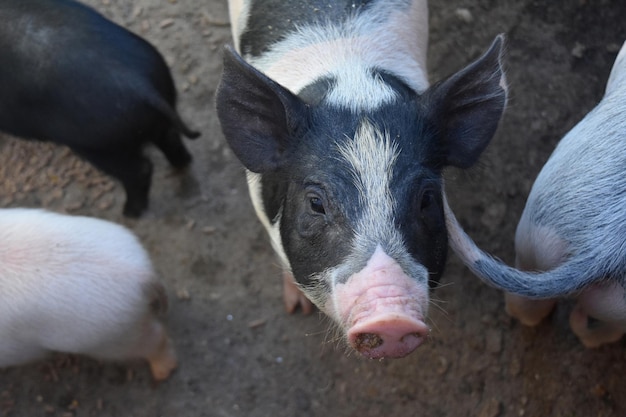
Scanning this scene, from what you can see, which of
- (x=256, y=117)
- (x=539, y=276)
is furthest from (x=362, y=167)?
(x=539, y=276)

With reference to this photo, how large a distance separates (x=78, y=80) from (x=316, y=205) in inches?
43.0

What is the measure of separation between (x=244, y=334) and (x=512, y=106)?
1.62 m

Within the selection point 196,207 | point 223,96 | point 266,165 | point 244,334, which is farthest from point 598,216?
point 196,207

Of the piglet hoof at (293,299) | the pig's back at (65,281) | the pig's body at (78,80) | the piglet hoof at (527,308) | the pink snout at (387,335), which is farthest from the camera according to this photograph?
the piglet hoof at (293,299)

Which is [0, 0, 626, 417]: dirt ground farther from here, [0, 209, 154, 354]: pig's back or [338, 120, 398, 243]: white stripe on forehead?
[338, 120, 398, 243]: white stripe on forehead

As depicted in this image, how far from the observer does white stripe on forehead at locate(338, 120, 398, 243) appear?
165 centimetres

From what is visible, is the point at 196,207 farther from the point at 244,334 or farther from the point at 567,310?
the point at 567,310

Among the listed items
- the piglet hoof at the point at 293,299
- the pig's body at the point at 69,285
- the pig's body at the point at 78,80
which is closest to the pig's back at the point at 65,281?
the pig's body at the point at 69,285

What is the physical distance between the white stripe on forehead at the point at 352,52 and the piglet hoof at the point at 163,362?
46.9 inches

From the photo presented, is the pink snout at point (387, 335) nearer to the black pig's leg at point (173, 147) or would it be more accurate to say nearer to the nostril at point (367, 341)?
the nostril at point (367, 341)

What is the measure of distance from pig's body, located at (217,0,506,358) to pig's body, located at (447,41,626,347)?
26cm

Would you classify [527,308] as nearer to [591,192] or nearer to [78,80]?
[591,192]

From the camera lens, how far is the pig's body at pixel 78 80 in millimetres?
2312

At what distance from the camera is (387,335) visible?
1.55m
